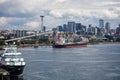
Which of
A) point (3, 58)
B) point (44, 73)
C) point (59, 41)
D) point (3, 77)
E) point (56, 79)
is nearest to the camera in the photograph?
point (3, 77)

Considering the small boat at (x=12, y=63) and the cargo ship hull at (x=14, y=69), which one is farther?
the small boat at (x=12, y=63)

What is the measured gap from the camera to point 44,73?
5334cm

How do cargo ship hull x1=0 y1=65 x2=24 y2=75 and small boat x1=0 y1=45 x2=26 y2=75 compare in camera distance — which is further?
small boat x1=0 y1=45 x2=26 y2=75

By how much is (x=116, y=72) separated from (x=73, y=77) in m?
8.14

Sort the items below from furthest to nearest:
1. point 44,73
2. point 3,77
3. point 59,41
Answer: point 59,41 → point 44,73 → point 3,77

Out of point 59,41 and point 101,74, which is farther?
point 59,41

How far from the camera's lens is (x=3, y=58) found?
5006cm

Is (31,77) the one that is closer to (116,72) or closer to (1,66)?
(1,66)

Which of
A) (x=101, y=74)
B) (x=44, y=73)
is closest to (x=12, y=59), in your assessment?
(x=44, y=73)

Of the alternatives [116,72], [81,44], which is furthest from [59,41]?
[116,72]

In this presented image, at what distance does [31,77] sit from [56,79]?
3.32 metres

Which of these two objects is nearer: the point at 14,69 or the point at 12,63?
the point at 14,69

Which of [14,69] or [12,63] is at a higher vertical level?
[12,63]

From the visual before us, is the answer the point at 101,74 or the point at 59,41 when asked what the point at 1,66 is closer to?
the point at 101,74
